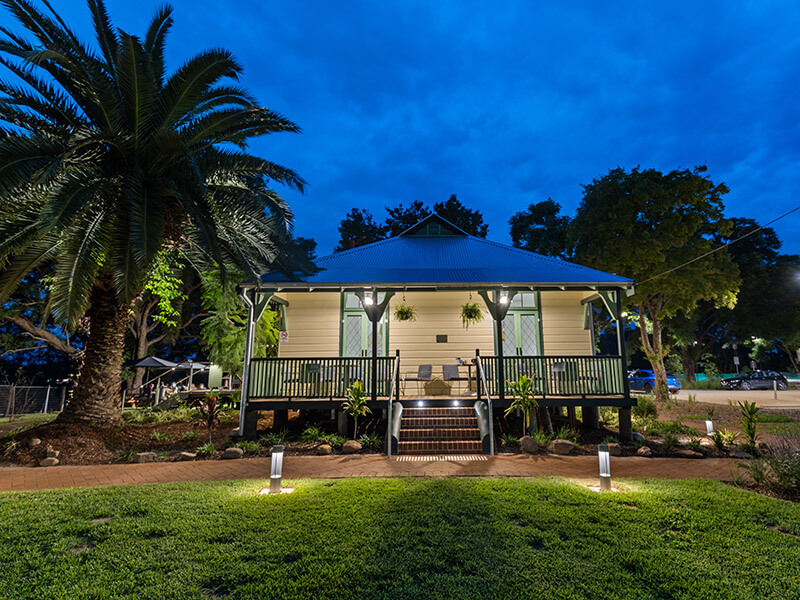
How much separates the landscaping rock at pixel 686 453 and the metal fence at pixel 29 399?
22924 millimetres

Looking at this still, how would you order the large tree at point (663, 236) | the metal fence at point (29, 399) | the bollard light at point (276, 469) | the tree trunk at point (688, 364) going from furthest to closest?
the tree trunk at point (688, 364)
the large tree at point (663, 236)
the metal fence at point (29, 399)
the bollard light at point (276, 469)

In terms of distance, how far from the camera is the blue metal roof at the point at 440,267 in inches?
415

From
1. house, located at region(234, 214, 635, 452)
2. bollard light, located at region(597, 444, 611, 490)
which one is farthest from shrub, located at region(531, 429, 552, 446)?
bollard light, located at region(597, 444, 611, 490)

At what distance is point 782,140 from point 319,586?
491ft

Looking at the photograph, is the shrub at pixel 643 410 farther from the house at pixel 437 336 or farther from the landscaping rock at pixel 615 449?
the landscaping rock at pixel 615 449

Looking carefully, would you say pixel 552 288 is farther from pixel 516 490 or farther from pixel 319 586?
pixel 319 586

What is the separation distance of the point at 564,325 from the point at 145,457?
11.3 metres

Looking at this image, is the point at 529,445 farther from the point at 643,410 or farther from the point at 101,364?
the point at 101,364

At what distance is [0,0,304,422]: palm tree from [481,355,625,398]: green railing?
712cm

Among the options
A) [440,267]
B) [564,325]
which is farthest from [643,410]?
[440,267]

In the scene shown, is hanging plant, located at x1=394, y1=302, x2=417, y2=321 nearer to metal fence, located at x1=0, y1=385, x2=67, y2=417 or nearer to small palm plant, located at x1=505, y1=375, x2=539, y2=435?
small palm plant, located at x1=505, y1=375, x2=539, y2=435

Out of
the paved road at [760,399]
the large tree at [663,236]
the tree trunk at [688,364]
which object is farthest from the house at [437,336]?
the tree trunk at [688,364]

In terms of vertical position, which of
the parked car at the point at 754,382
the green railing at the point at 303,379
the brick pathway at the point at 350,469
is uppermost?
the green railing at the point at 303,379

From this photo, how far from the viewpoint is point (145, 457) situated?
8.20 m
